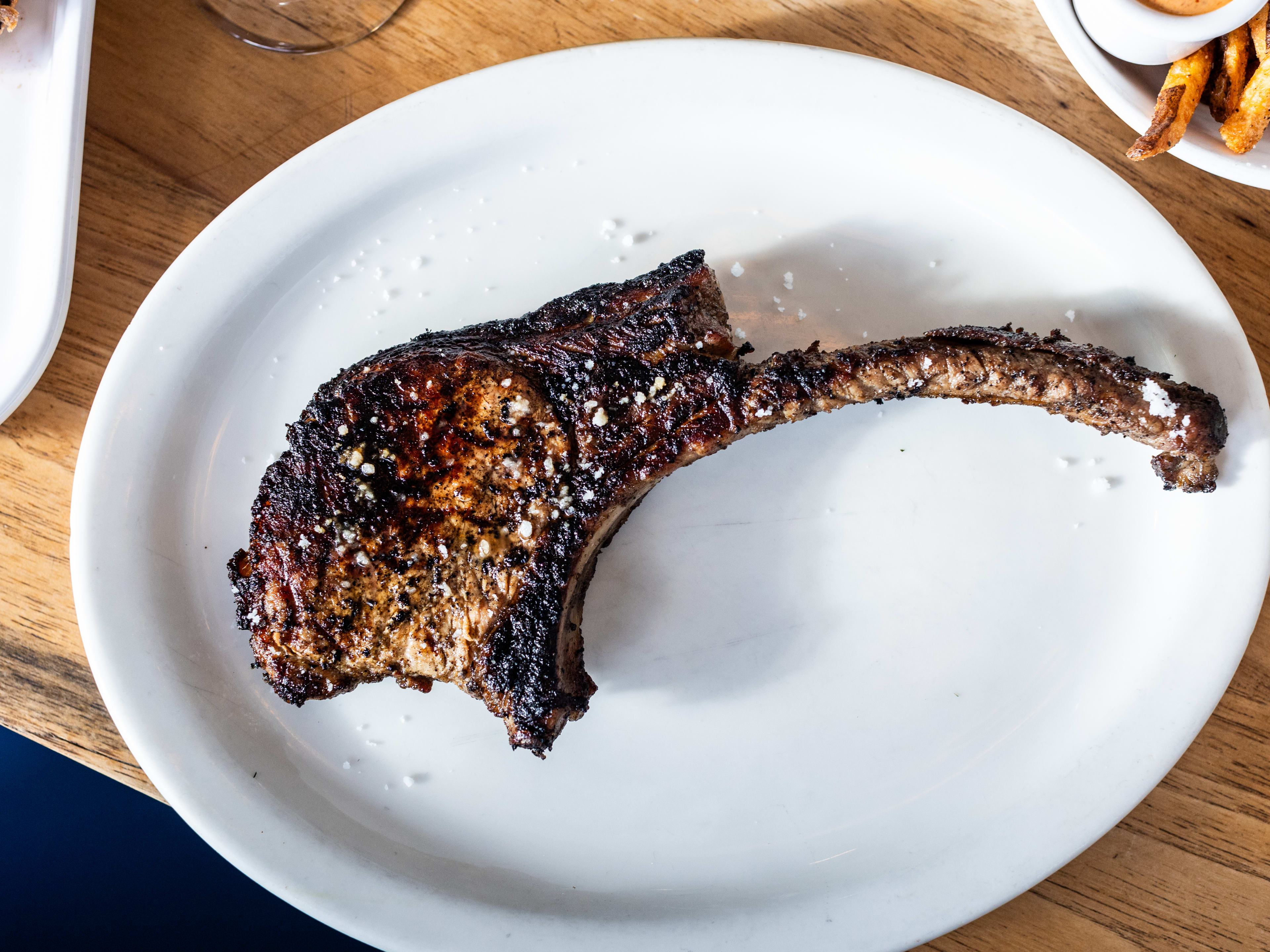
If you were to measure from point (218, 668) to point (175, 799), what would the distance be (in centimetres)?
28

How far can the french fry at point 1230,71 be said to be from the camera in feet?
4.60

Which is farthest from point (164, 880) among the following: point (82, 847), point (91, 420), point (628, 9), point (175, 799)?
point (628, 9)

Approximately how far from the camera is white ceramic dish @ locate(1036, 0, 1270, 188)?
1462 mm

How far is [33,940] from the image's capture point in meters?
2.27

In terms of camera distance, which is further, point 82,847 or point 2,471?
point 82,847

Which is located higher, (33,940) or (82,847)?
(82,847)

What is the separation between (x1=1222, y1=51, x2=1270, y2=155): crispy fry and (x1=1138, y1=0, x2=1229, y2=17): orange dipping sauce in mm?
141

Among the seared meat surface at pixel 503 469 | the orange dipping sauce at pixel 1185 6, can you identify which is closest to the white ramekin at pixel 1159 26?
the orange dipping sauce at pixel 1185 6

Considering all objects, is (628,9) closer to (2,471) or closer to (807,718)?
(807,718)

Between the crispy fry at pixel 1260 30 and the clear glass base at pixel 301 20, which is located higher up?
the crispy fry at pixel 1260 30

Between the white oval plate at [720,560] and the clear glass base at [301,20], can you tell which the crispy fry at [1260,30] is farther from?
the clear glass base at [301,20]

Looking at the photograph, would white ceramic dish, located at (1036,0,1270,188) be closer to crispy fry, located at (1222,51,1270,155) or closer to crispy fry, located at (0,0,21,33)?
crispy fry, located at (1222,51,1270,155)

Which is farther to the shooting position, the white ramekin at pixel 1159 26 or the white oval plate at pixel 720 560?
the white oval plate at pixel 720 560

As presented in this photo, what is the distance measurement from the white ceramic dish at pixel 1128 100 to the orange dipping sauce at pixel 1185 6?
12cm
